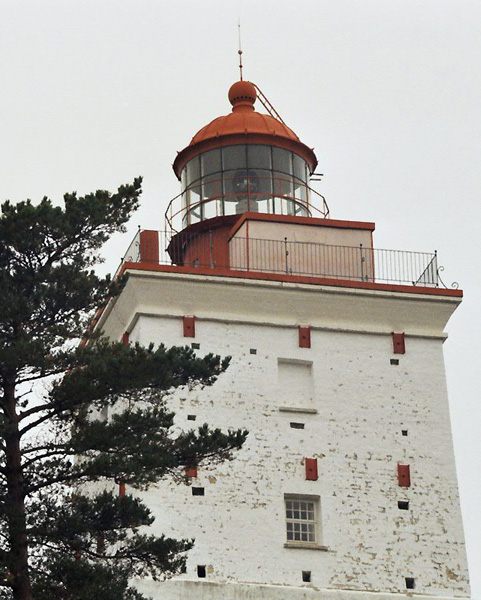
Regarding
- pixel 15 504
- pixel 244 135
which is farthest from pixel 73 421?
pixel 244 135

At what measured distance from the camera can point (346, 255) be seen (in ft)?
122

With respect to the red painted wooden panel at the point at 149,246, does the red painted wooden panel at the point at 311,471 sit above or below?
below

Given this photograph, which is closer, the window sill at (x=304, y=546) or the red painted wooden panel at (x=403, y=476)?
the window sill at (x=304, y=546)

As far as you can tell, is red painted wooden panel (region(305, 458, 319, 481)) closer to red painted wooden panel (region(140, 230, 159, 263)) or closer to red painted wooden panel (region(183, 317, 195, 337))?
red painted wooden panel (region(183, 317, 195, 337))

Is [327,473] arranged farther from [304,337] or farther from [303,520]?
[304,337]

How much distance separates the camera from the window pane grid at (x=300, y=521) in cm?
3450

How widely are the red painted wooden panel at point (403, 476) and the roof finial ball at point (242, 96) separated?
9.03m

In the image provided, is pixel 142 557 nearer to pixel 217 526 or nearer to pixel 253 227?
pixel 217 526

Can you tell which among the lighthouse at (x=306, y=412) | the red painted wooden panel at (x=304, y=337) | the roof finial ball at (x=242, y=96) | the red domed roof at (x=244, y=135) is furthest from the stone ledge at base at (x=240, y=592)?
the roof finial ball at (x=242, y=96)

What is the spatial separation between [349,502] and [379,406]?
6.59 ft

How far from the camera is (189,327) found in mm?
35438

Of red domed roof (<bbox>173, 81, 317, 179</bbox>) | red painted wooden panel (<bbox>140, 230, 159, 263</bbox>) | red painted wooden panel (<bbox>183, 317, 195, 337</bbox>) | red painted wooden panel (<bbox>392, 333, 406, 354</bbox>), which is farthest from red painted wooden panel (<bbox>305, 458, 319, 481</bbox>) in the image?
red domed roof (<bbox>173, 81, 317, 179</bbox>)

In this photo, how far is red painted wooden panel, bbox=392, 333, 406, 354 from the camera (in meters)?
36.4

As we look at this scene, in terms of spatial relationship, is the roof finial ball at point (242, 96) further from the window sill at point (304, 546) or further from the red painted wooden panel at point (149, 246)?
the window sill at point (304, 546)
